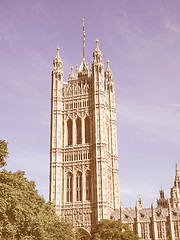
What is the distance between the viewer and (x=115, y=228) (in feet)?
174

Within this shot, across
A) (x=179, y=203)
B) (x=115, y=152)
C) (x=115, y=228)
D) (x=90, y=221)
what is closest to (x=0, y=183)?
(x=115, y=228)

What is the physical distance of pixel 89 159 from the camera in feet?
240

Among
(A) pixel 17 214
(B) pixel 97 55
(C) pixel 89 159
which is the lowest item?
(A) pixel 17 214

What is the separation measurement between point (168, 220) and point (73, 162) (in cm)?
2059

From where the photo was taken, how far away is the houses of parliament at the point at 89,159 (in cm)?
6712

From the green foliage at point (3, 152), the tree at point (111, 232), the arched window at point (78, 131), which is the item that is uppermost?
the arched window at point (78, 131)

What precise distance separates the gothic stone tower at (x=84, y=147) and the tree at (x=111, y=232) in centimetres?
1265

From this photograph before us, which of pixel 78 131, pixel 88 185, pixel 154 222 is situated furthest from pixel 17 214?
pixel 78 131

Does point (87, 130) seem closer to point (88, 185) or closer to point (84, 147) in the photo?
point (84, 147)

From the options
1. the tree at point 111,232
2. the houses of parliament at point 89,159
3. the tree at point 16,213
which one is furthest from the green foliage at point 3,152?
the houses of parliament at point 89,159

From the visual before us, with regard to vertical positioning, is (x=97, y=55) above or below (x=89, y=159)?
above

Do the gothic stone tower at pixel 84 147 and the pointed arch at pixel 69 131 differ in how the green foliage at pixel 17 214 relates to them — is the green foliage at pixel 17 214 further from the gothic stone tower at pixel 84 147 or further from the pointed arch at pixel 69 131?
the pointed arch at pixel 69 131

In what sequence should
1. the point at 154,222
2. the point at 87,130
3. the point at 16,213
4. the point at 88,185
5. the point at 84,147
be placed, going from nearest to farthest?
the point at 16,213 → the point at 154,222 → the point at 88,185 → the point at 84,147 → the point at 87,130

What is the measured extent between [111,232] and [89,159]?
74.5 ft
